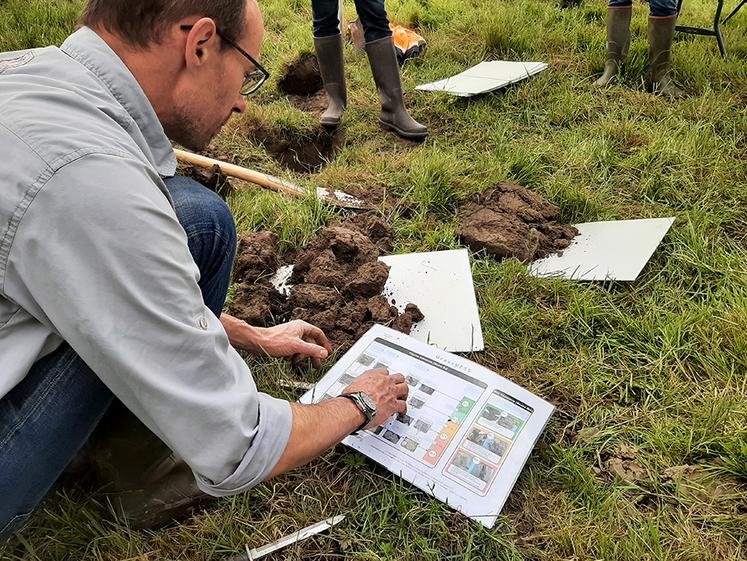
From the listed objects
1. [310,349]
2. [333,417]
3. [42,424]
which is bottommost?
[310,349]

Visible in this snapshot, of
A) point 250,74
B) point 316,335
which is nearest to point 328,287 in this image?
point 316,335

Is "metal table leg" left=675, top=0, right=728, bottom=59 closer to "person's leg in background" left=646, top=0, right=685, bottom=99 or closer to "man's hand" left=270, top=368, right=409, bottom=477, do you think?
"person's leg in background" left=646, top=0, right=685, bottom=99

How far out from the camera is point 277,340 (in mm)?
1843

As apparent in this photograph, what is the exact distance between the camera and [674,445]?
5.49 feet

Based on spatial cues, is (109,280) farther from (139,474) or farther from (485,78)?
(485,78)

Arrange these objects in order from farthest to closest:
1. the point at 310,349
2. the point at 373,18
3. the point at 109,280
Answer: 1. the point at 373,18
2. the point at 310,349
3. the point at 109,280

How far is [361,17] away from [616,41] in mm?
1647

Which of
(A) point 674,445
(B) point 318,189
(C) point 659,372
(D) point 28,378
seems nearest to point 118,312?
(D) point 28,378

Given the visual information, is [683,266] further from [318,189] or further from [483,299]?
[318,189]

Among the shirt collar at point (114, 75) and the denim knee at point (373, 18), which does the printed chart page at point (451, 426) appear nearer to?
the shirt collar at point (114, 75)

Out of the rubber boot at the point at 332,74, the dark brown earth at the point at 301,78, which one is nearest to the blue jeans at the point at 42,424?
the rubber boot at the point at 332,74

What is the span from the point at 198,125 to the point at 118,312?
58 cm

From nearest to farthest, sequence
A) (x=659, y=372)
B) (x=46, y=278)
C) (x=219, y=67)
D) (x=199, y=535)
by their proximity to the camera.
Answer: (x=46, y=278), (x=219, y=67), (x=199, y=535), (x=659, y=372)

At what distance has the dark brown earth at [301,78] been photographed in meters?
4.17
